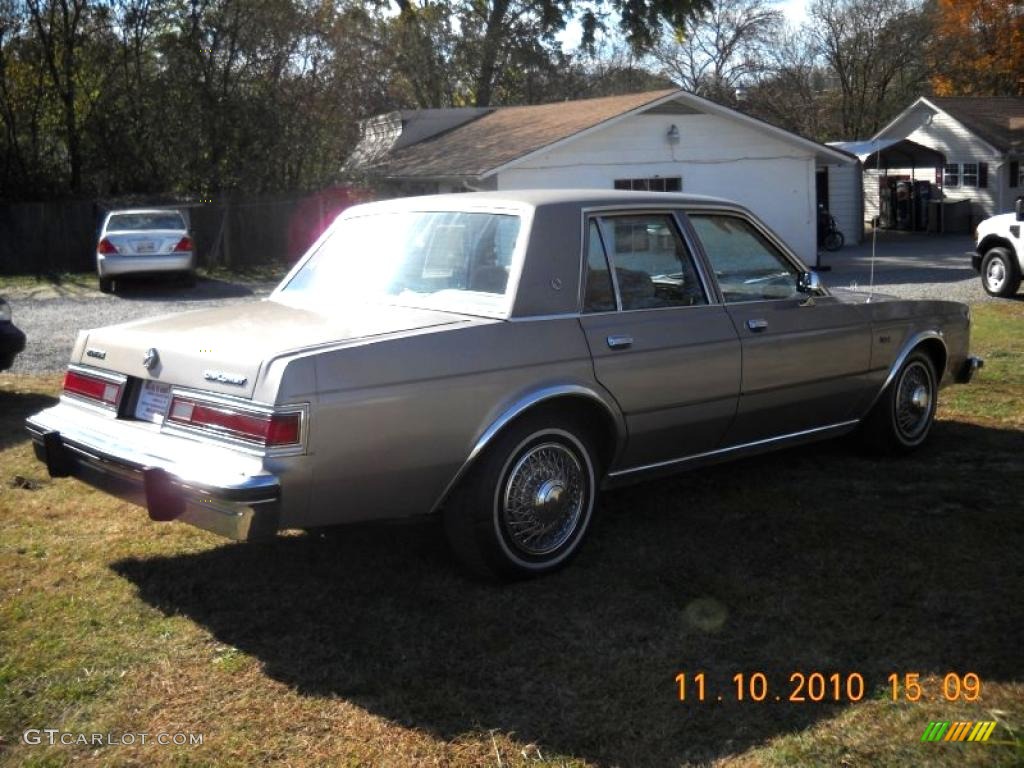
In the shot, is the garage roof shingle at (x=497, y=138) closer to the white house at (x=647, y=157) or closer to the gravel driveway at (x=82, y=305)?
the white house at (x=647, y=157)

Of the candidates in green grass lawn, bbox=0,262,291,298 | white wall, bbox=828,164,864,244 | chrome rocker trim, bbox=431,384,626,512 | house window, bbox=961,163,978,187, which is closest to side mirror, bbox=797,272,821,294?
chrome rocker trim, bbox=431,384,626,512

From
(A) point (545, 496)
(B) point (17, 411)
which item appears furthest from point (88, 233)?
(A) point (545, 496)

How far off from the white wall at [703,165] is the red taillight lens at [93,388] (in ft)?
59.5

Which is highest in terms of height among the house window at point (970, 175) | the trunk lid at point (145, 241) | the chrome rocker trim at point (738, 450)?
the house window at point (970, 175)

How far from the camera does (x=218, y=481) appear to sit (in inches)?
162

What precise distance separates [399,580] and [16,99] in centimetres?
2553

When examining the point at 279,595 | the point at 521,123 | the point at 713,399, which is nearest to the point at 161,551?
the point at 279,595

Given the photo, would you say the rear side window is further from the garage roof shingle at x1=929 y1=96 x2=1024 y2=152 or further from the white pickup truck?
the garage roof shingle at x1=929 y1=96 x2=1024 y2=152

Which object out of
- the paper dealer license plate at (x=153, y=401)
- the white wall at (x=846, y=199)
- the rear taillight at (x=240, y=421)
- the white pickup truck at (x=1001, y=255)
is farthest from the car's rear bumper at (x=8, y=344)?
the white wall at (x=846, y=199)

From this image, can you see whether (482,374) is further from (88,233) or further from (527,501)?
(88,233)

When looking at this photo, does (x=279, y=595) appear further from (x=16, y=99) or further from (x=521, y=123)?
(x=16, y=99)

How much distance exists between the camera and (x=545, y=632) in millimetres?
4367

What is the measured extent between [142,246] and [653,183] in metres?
10.6

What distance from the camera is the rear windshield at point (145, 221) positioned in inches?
811
